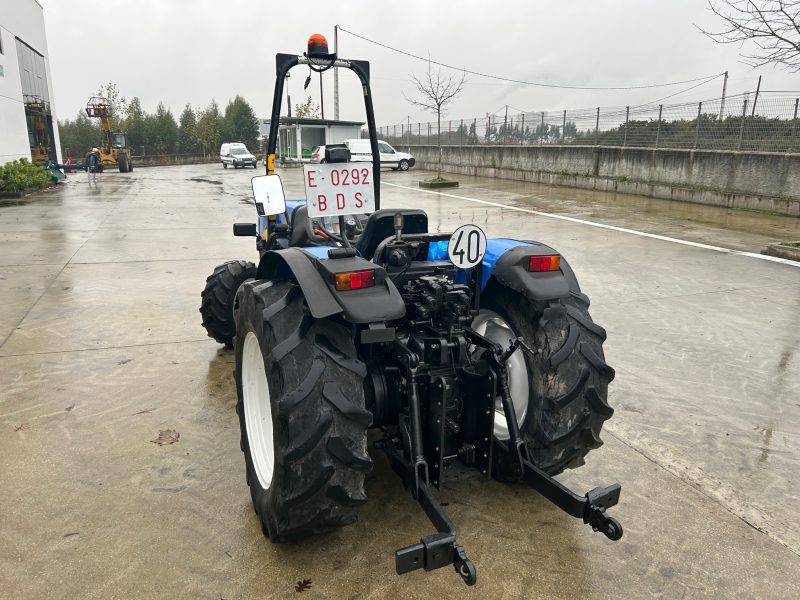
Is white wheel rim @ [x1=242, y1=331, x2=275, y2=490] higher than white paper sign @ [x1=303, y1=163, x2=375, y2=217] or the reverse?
the reverse

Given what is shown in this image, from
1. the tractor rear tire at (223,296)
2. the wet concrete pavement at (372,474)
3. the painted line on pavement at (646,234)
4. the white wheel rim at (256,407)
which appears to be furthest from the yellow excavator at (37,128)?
the white wheel rim at (256,407)

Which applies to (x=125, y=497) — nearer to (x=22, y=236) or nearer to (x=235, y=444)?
(x=235, y=444)

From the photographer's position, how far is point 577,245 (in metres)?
9.30

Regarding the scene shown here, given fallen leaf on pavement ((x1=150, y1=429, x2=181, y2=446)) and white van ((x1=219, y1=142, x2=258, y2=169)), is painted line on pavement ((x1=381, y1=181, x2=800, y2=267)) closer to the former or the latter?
fallen leaf on pavement ((x1=150, y1=429, x2=181, y2=446))

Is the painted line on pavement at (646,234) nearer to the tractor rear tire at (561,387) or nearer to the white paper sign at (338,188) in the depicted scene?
the tractor rear tire at (561,387)

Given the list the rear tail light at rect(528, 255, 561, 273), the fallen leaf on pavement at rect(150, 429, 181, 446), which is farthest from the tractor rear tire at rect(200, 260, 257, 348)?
the rear tail light at rect(528, 255, 561, 273)

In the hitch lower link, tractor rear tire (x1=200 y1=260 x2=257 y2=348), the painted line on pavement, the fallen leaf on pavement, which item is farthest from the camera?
the painted line on pavement

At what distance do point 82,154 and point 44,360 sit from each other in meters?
53.7

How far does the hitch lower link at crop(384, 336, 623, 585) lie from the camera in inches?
70.7

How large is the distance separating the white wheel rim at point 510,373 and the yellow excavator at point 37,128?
26.9 meters

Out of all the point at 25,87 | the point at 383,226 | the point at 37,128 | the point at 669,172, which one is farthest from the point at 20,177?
the point at 669,172

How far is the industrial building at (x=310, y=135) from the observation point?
33531 millimetres

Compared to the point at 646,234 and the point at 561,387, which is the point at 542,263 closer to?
the point at 561,387

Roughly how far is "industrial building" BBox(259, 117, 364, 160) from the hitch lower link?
3204 cm
